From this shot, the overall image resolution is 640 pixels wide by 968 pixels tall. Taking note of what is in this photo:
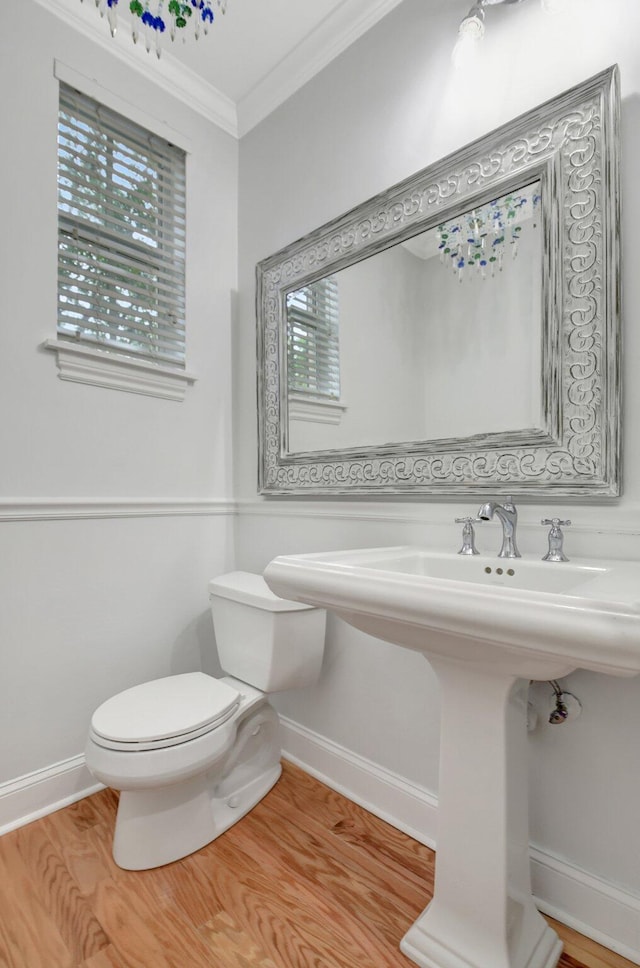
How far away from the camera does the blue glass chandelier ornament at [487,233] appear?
126cm

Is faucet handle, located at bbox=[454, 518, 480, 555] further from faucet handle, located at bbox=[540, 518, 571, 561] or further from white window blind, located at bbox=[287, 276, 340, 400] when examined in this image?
white window blind, located at bbox=[287, 276, 340, 400]

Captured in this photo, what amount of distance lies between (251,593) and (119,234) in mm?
1341

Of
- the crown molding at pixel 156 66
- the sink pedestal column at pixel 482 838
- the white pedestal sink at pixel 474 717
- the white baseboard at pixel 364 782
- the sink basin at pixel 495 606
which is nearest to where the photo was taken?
the sink basin at pixel 495 606

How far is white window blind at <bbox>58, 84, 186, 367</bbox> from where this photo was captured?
1.68 metres

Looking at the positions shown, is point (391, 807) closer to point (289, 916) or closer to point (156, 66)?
point (289, 916)

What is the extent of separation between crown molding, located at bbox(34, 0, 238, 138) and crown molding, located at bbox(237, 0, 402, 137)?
0.29ft

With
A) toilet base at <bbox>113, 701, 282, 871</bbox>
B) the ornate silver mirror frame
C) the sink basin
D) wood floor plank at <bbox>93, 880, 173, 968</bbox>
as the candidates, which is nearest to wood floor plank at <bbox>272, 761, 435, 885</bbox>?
toilet base at <bbox>113, 701, 282, 871</bbox>

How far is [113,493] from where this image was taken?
1.78m

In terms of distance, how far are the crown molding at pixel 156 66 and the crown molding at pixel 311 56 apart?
9 cm

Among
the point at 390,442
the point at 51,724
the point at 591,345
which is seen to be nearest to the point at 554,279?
the point at 591,345

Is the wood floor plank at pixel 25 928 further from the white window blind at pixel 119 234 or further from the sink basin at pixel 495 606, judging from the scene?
the white window blind at pixel 119 234

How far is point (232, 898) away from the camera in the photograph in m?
1.25

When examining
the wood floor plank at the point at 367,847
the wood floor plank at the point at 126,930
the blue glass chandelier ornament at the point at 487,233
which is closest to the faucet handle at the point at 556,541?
the blue glass chandelier ornament at the point at 487,233

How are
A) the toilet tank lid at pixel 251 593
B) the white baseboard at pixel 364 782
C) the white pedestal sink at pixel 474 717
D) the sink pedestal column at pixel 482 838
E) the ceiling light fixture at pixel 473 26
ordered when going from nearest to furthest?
the white pedestal sink at pixel 474 717
the sink pedestal column at pixel 482 838
the ceiling light fixture at pixel 473 26
the white baseboard at pixel 364 782
the toilet tank lid at pixel 251 593
